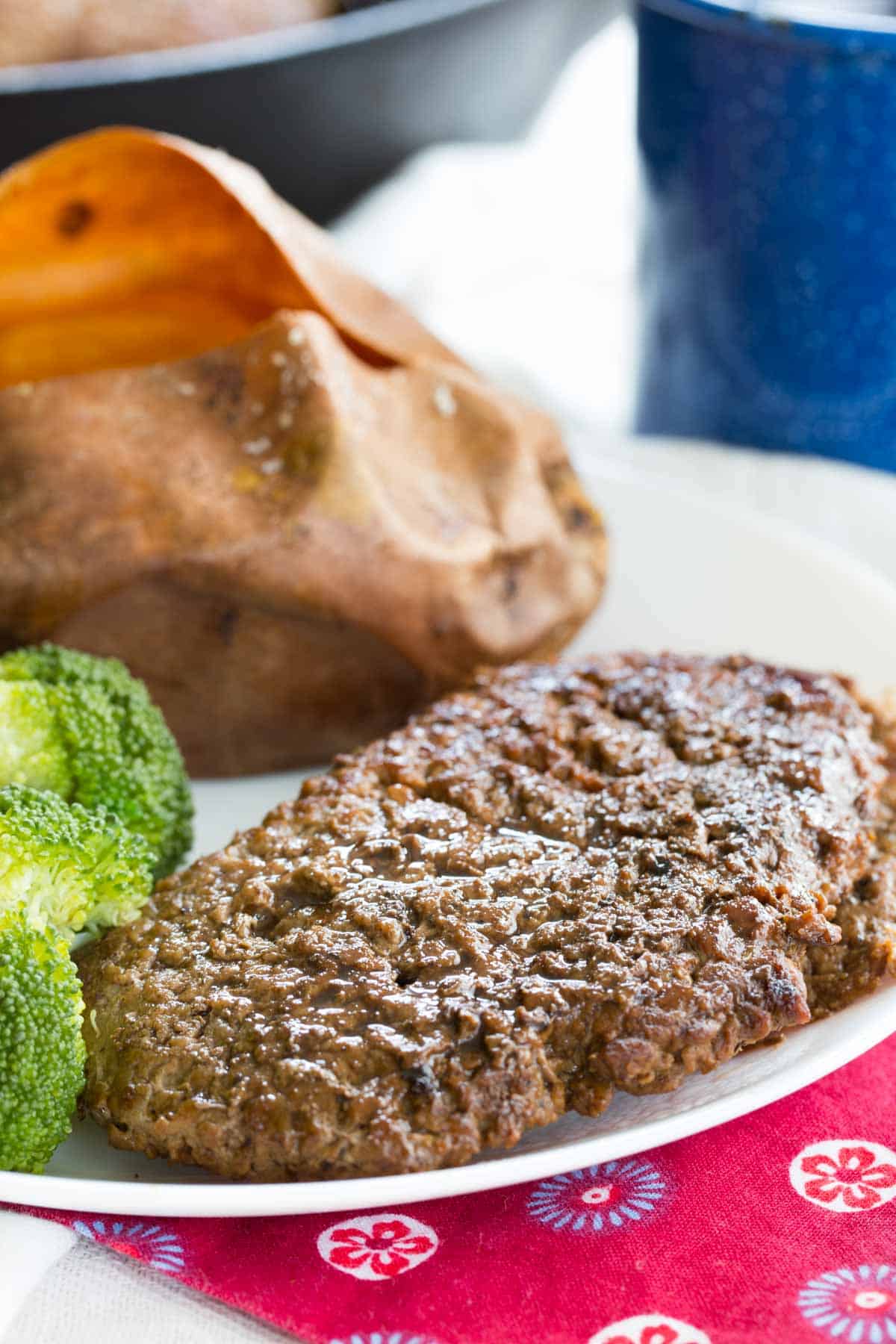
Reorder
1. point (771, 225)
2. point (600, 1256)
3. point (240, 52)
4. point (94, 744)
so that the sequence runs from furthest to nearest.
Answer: point (240, 52), point (771, 225), point (94, 744), point (600, 1256)

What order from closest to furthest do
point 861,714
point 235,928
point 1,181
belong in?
point 235,928, point 861,714, point 1,181

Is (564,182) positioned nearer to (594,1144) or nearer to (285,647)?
(285,647)

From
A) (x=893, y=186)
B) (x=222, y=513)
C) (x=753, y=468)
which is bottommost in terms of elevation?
(x=753, y=468)

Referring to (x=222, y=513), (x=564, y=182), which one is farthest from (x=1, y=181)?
(x=564, y=182)

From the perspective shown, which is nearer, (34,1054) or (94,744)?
(34,1054)

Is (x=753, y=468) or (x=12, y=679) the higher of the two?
(x=12, y=679)

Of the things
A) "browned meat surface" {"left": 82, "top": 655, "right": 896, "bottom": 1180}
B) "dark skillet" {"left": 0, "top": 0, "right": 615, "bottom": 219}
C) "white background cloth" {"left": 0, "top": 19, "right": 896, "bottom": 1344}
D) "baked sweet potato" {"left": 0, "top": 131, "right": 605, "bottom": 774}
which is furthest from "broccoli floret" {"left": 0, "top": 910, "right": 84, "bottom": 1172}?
"dark skillet" {"left": 0, "top": 0, "right": 615, "bottom": 219}

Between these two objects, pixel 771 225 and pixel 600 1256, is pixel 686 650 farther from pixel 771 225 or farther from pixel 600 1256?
pixel 600 1256

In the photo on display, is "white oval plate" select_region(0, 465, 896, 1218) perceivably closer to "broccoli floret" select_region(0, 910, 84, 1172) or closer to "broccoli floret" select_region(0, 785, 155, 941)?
"broccoli floret" select_region(0, 910, 84, 1172)

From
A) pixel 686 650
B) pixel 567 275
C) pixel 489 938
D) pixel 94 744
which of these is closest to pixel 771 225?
pixel 686 650
